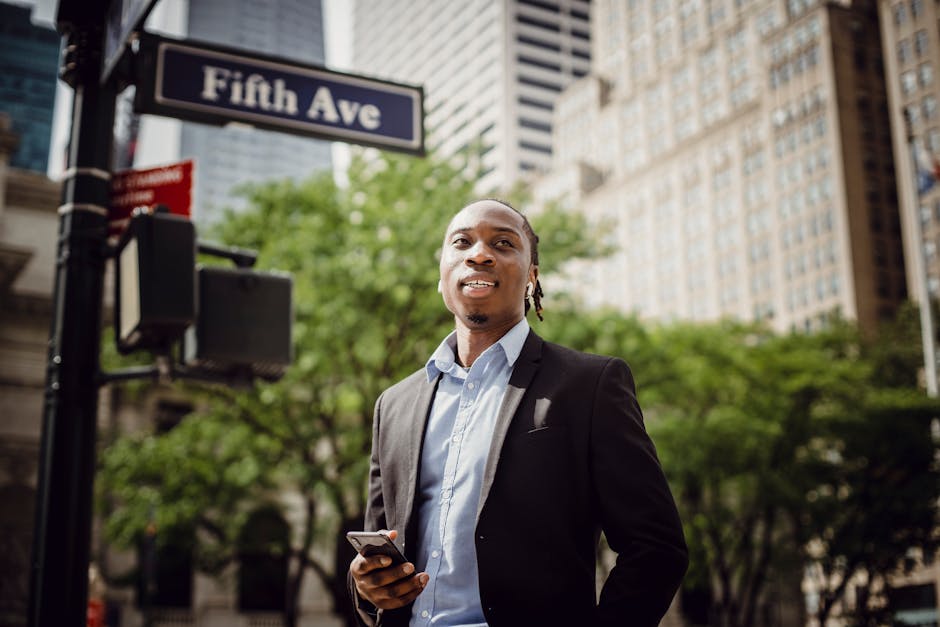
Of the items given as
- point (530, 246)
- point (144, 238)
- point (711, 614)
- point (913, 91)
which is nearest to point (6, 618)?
point (144, 238)

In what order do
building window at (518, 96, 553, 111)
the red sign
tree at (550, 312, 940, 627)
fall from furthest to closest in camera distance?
building window at (518, 96, 553, 111)
tree at (550, 312, 940, 627)
the red sign

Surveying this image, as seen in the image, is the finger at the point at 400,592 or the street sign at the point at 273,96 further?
the street sign at the point at 273,96

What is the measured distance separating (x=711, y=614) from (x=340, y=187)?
100 ft

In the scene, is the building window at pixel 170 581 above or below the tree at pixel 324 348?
below

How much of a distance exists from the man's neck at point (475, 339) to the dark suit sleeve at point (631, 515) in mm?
388

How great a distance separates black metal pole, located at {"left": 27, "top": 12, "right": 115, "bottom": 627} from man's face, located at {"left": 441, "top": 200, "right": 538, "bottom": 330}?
8.36 feet

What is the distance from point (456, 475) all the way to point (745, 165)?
97.0 m

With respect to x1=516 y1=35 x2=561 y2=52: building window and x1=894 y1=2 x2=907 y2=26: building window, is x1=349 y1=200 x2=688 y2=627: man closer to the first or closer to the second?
x1=894 y1=2 x2=907 y2=26: building window

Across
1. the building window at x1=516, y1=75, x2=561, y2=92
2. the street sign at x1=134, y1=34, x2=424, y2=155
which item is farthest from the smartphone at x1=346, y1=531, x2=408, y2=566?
the building window at x1=516, y1=75, x2=561, y2=92

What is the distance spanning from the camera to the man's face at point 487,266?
280 cm

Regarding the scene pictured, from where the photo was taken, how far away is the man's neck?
2.88 meters

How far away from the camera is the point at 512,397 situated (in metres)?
2.65

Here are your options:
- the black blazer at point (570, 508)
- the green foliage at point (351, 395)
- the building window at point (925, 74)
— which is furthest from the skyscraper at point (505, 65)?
the black blazer at point (570, 508)

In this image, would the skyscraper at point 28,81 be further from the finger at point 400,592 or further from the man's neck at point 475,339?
the finger at point 400,592
